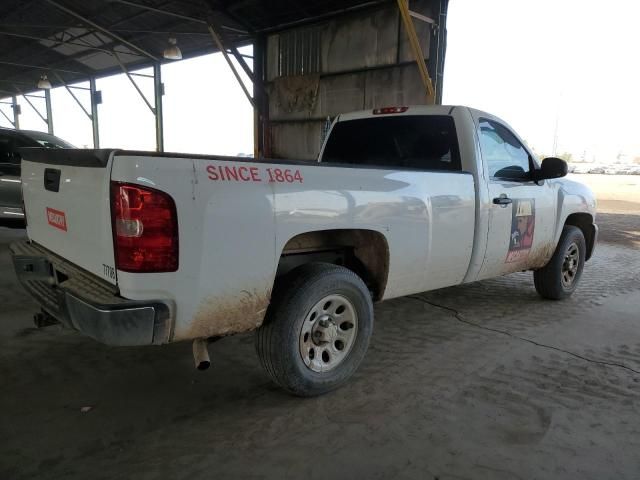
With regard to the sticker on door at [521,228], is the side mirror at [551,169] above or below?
above

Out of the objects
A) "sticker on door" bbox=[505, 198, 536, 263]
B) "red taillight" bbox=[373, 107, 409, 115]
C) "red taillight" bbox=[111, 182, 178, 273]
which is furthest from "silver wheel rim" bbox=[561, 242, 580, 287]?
"red taillight" bbox=[111, 182, 178, 273]

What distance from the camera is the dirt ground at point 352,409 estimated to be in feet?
7.54

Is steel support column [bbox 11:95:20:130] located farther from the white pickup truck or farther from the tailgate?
the white pickup truck

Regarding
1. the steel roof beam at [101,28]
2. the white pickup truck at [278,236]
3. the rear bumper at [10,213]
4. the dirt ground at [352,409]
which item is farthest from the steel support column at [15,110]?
the white pickup truck at [278,236]

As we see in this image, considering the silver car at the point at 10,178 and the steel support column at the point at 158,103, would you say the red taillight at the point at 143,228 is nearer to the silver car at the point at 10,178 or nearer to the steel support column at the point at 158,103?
the silver car at the point at 10,178

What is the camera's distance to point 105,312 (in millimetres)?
2117

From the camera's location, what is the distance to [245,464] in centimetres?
228

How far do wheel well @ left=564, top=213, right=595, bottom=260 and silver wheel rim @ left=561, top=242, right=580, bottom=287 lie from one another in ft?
0.98

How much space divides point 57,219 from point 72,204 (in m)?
0.31

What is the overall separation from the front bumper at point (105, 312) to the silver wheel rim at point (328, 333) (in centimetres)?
88

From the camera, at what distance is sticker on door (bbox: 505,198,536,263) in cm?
414

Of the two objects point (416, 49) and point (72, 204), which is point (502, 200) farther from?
point (416, 49)

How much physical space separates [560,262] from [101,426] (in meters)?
4.51

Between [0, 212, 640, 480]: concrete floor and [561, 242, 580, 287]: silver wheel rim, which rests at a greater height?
[561, 242, 580, 287]: silver wheel rim
